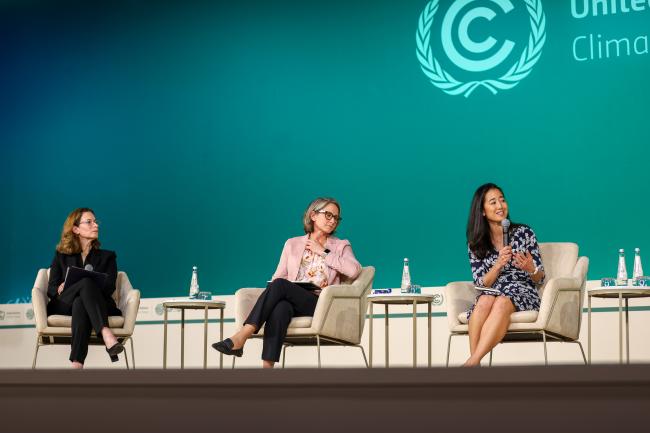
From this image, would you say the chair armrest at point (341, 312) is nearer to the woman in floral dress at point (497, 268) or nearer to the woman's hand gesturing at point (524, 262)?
the woman in floral dress at point (497, 268)

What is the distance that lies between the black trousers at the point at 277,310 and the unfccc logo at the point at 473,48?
1988 millimetres

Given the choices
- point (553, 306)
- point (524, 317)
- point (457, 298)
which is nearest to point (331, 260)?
point (457, 298)

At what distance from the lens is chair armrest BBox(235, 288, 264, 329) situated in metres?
5.07

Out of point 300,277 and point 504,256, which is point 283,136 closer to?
point 300,277

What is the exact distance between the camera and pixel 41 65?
7469 mm

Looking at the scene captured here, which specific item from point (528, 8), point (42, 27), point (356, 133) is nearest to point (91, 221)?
point (356, 133)

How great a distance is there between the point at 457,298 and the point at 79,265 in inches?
88.5

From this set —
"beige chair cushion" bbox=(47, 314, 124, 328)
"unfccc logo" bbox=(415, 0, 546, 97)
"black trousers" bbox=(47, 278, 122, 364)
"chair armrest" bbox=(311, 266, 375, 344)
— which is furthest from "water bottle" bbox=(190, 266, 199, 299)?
"unfccc logo" bbox=(415, 0, 546, 97)

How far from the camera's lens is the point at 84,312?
5363 millimetres

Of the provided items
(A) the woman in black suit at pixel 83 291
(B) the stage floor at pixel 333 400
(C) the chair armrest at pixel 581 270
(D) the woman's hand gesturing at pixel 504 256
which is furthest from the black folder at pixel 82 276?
(B) the stage floor at pixel 333 400

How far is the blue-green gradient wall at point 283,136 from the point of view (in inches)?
230

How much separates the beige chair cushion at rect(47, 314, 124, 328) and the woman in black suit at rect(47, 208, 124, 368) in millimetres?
A: 38

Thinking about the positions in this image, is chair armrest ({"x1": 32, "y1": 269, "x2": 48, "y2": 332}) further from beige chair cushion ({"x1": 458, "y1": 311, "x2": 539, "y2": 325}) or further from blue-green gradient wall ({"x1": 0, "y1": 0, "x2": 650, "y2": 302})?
beige chair cushion ({"x1": 458, "y1": 311, "x2": 539, "y2": 325})

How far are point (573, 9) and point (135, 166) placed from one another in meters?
3.23
